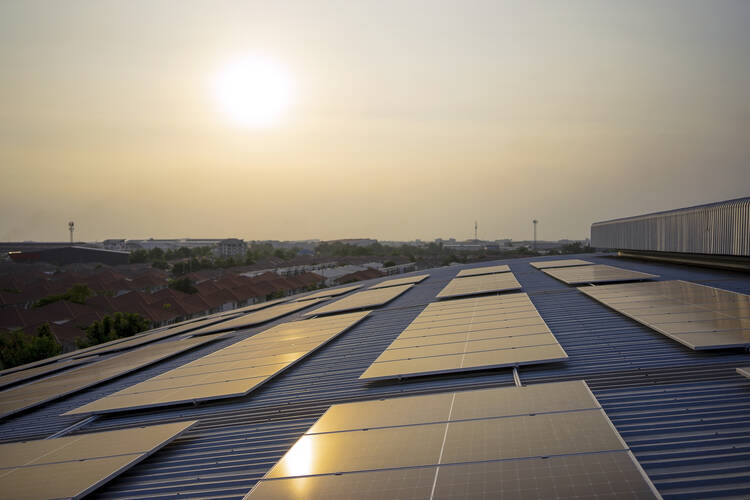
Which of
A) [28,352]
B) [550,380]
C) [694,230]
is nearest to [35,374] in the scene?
[28,352]

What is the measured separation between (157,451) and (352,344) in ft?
23.8

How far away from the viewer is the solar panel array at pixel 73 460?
6906 mm

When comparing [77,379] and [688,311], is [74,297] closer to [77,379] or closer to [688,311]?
[77,379]

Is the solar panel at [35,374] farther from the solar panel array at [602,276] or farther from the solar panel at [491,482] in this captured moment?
the solar panel array at [602,276]

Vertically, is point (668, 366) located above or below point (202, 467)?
above

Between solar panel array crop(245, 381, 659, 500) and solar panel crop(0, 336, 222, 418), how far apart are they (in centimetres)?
1030

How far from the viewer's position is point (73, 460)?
7.88 m

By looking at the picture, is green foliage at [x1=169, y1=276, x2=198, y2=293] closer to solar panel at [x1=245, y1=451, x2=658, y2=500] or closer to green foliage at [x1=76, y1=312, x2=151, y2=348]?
green foliage at [x1=76, y1=312, x2=151, y2=348]

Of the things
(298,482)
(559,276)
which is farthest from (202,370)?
(559,276)

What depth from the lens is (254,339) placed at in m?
17.7

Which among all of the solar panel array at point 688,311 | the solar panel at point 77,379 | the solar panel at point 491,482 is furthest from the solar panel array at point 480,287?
the solar panel at point 491,482

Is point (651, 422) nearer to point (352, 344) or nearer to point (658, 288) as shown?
point (352, 344)

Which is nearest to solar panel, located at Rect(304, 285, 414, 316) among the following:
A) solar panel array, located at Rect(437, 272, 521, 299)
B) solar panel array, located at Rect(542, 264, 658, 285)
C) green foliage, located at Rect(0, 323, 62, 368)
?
solar panel array, located at Rect(437, 272, 521, 299)

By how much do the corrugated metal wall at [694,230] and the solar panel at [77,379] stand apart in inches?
Result: 825
